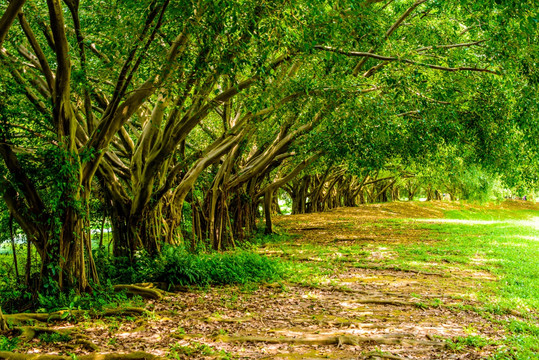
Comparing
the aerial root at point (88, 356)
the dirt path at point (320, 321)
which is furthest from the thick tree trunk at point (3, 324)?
the aerial root at point (88, 356)

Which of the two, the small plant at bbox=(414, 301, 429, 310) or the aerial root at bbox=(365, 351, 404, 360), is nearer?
the aerial root at bbox=(365, 351, 404, 360)

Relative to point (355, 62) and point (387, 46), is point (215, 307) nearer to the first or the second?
point (387, 46)

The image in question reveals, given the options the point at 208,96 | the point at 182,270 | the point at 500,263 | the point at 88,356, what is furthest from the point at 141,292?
the point at 500,263

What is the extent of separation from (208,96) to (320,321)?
16.1 ft

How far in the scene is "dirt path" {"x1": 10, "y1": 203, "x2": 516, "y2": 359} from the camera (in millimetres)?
5359

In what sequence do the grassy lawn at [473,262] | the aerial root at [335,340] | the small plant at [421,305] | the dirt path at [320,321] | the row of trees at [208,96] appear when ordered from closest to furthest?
the dirt path at [320,321], the aerial root at [335,340], the row of trees at [208,96], the grassy lawn at [473,262], the small plant at [421,305]

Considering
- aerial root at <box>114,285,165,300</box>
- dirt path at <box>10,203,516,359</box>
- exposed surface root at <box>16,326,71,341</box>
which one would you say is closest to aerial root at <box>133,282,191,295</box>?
dirt path at <box>10,203,516,359</box>

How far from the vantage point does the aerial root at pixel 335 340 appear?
18.4 ft

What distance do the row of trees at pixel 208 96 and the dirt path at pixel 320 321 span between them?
5.78ft

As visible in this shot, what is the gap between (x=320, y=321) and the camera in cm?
662

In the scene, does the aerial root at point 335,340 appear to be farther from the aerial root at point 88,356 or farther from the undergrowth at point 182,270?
the undergrowth at point 182,270

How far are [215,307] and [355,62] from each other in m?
6.56

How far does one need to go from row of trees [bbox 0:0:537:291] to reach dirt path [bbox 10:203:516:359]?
176 centimetres

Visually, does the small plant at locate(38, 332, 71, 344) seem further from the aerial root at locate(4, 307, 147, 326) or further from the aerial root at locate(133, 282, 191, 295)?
the aerial root at locate(133, 282, 191, 295)
